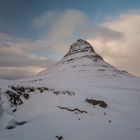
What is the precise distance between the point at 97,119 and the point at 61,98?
7.20 m

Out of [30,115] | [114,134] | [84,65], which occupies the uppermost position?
[84,65]

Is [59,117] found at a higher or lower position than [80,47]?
lower

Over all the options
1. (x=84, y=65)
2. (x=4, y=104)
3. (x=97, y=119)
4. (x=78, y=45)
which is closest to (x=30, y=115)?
(x=4, y=104)

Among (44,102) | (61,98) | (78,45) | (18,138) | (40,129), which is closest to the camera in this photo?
(18,138)

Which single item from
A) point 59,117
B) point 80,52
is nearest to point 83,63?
point 80,52

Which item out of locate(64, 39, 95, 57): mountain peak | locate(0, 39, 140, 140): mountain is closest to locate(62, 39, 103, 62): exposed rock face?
locate(64, 39, 95, 57): mountain peak

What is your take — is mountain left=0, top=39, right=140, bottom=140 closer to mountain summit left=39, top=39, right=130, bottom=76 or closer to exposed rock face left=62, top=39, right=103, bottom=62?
mountain summit left=39, top=39, right=130, bottom=76

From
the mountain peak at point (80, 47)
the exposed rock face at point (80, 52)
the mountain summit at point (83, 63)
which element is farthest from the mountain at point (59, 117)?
the mountain peak at point (80, 47)

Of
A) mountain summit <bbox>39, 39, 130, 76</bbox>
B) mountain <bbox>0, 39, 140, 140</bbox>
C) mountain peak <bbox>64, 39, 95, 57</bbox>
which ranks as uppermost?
mountain peak <bbox>64, 39, 95, 57</bbox>

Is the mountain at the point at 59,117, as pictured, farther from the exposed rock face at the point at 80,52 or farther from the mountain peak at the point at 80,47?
the mountain peak at the point at 80,47

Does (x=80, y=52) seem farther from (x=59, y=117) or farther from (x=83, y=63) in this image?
(x=59, y=117)

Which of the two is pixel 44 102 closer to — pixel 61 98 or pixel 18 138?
pixel 61 98

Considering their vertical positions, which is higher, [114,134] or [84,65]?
[84,65]

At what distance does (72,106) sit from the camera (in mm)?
29312
